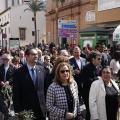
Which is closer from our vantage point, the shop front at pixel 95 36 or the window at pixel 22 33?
the shop front at pixel 95 36

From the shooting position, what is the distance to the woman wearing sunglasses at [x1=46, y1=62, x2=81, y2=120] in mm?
4387

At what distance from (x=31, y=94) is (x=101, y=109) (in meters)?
1.26

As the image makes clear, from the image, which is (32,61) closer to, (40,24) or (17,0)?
(40,24)

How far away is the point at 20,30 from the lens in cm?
5509

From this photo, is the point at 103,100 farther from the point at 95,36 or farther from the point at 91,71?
the point at 95,36

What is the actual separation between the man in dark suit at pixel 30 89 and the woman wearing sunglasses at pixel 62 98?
0.53 m

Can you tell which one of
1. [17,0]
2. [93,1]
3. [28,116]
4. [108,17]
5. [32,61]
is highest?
[17,0]

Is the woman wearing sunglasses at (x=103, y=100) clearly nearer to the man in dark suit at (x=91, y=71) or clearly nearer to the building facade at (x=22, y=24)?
the man in dark suit at (x=91, y=71)

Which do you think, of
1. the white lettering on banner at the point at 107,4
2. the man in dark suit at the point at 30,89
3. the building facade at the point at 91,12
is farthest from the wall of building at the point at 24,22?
the man in dark suit at the point at 30,89

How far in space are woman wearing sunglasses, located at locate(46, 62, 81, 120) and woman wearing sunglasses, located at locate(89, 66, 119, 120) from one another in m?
0.47

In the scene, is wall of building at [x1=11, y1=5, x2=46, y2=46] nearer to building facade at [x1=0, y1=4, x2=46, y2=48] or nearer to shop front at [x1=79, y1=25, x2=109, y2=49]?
building facade at [x1=0, y1=4, x2=46, y2=48]

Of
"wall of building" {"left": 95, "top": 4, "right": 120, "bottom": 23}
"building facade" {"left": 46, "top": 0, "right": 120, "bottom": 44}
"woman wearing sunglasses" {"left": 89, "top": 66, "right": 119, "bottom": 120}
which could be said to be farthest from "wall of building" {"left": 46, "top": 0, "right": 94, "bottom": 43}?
"woman wearing sunglasses" {"left": 89, "top": 66, "right": 119, "bottom": 120}

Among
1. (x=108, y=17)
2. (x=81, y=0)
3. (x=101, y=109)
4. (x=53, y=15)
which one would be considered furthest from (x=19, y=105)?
(x=53, y=15)

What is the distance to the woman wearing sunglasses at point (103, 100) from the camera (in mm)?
4859
